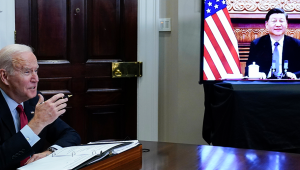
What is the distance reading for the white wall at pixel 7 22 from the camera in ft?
9.93

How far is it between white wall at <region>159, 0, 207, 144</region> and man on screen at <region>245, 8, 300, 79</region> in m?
0.57

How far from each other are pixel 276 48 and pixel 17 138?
2.14 metres

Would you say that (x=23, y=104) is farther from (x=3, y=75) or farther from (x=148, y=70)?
(x=148, y=70)

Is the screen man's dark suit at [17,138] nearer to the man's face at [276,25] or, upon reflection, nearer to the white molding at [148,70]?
A: the white molding at [148,70]

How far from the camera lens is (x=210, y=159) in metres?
1.45

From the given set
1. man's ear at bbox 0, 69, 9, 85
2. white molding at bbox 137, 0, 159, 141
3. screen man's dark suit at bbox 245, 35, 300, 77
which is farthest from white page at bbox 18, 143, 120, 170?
white molding at bbox 137, 0, 159, 141

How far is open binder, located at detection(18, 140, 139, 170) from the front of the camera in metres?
1.17

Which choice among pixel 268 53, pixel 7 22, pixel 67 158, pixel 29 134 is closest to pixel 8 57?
pixel 29 134

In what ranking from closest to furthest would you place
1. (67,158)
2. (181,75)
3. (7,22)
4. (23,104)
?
1. (67,158)
2. (23,104)
3. (7,22)
4. (181,75)

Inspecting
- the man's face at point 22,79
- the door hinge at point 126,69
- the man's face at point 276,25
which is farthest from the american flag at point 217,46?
the man's face at point 22,79

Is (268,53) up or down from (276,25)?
down

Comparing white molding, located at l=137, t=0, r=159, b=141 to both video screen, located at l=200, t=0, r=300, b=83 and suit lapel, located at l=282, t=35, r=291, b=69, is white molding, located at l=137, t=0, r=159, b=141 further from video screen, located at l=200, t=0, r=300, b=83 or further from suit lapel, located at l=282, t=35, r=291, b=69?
suit lapel, located at l=282, t=35, r=291, b=69

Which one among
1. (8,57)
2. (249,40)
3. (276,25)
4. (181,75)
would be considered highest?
(276,25)

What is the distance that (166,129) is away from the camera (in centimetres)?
355
